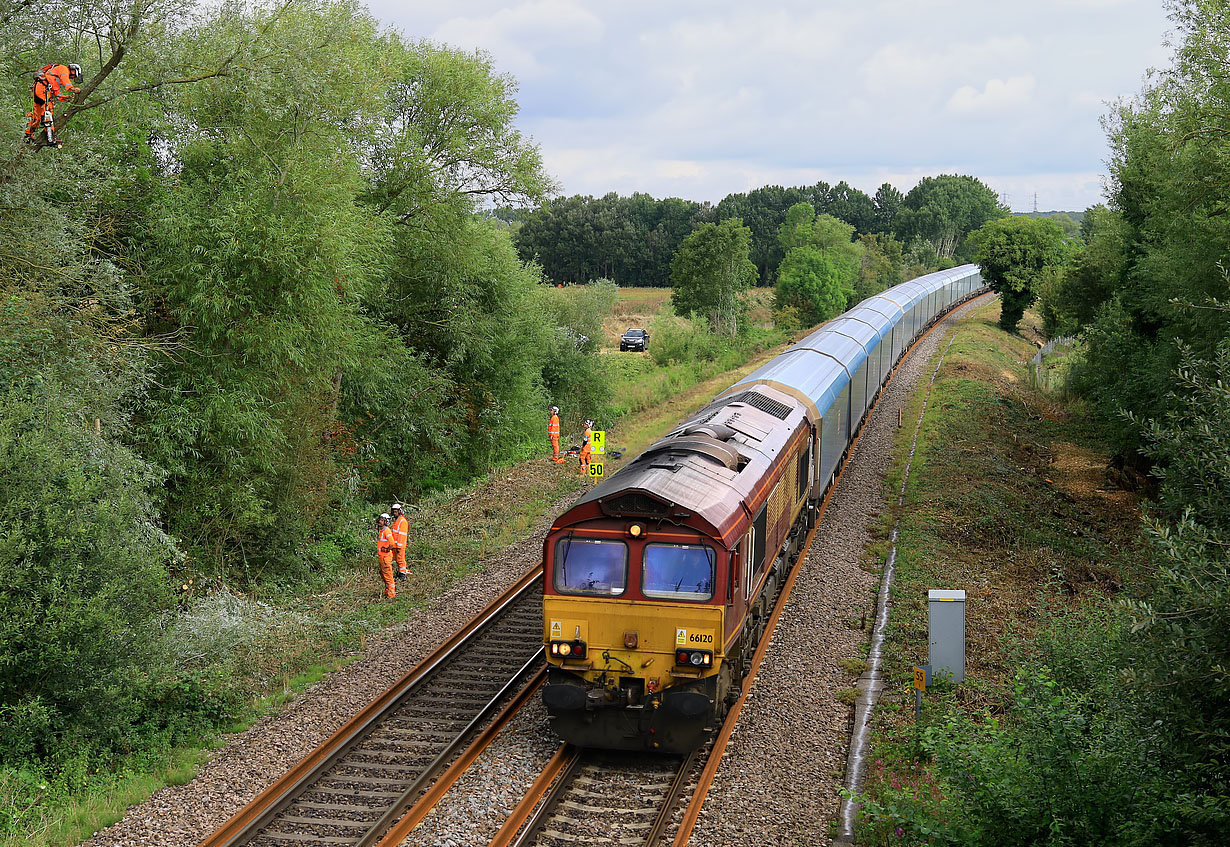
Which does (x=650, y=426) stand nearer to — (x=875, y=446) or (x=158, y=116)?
(x=875, y=446)

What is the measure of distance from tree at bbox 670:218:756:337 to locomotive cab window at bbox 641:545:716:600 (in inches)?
1736

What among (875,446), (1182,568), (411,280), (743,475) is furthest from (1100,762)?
(411,280)

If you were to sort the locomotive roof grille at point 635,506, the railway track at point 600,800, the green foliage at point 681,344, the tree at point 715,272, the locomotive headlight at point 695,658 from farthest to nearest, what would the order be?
the tree at point 715,272 < the green foliage at point 681,344 < the locomotive roof grille at point 635,506 < the locomotive headlight at point 695,658 < the railway track at point 600,800

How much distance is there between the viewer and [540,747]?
10.8 meters

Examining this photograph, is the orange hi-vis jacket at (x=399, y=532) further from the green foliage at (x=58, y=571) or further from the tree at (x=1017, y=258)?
Answer: the tree at (x=1017, y=258)

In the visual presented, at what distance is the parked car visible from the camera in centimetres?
5412

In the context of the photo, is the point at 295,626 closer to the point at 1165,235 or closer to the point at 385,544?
the point at 385,544

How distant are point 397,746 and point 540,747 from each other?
168 centimetres

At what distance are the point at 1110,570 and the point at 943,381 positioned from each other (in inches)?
722

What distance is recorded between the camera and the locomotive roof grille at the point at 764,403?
15.7 m

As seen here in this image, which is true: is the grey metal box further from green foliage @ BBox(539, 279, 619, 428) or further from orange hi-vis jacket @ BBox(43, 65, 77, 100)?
green foliage @ BBox(539, 279, 619, 428)

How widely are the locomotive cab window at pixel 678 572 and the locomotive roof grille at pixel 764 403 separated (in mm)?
5988

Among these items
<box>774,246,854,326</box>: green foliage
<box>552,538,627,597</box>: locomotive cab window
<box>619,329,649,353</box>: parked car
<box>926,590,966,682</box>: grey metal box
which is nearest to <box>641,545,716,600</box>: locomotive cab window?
<box>552,538,627,597</box>: locomotive cab window

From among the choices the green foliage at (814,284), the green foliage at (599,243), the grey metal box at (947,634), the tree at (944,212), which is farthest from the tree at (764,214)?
the grey metal box at (947,634)
